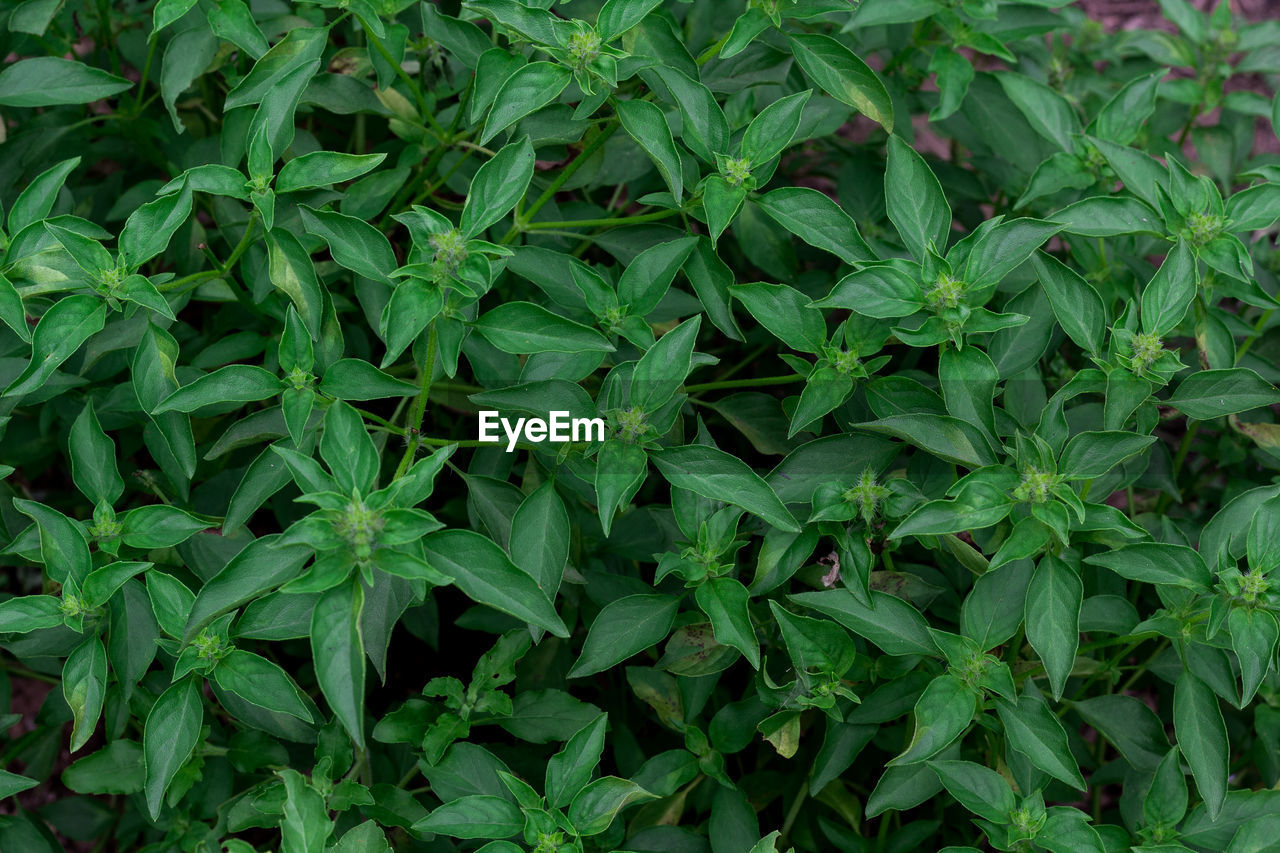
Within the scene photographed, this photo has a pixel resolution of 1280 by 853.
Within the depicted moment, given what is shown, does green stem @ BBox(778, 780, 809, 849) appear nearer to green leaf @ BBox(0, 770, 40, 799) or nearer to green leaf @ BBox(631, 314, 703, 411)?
green leaf @ BBox(631, 314, 703, 411)

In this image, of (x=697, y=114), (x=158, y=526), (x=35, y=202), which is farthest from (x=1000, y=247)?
(x=35, y=202)

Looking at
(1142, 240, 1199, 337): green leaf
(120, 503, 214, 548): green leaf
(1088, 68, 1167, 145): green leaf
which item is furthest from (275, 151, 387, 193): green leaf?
(1088, 68, 1167, 145): green leaf

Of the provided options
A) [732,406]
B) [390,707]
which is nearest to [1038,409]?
[732,406]

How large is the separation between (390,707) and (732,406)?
1606 mm

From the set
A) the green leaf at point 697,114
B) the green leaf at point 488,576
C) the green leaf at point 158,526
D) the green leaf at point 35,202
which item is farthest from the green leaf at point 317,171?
the green leaf at point 488,576

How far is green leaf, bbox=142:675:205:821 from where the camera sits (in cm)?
236

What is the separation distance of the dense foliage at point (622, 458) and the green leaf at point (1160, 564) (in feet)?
0.03

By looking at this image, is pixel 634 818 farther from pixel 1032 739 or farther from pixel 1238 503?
pixel 1238 503

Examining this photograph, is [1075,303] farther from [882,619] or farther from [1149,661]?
[1149,661]

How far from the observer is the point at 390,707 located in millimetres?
3607

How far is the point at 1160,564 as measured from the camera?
8.14 feet

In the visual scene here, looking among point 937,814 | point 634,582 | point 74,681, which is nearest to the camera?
point 74,681

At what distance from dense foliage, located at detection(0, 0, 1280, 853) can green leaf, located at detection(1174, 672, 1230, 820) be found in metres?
0.01

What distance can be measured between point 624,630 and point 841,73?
1562 millimetres
